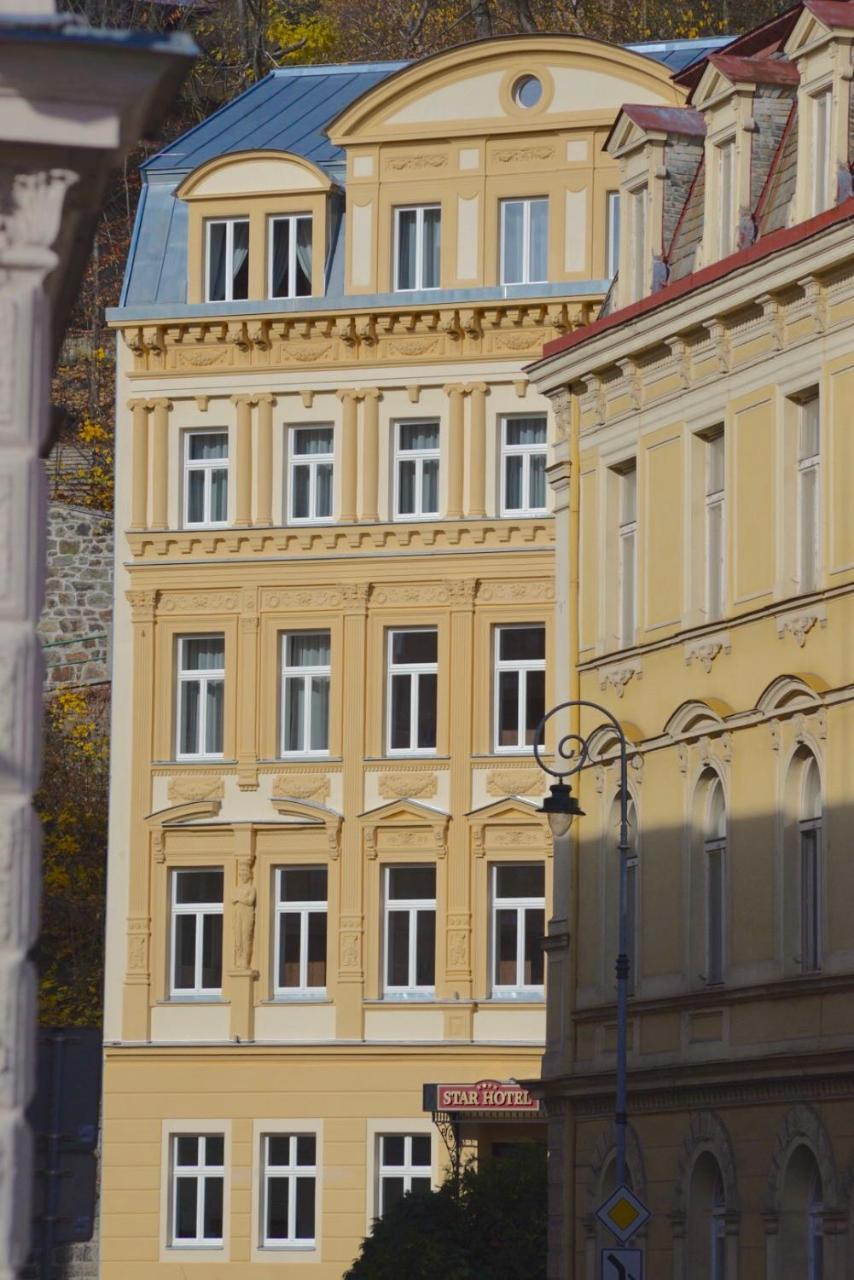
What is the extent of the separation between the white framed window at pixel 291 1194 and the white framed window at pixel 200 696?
20.1 ft

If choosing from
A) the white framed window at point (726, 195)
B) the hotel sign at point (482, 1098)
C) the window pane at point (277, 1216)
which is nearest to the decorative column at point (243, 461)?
the hotel sign at point (482, 1098)

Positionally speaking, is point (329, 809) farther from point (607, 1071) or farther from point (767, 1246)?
point (767, 1246)

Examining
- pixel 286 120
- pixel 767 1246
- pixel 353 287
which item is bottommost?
pixel 767 1246

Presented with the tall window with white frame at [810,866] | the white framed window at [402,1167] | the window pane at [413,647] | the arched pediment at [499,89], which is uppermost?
the arched pediment at [499,89]

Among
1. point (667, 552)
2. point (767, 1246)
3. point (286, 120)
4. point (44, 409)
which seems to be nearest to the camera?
point (44, 409)

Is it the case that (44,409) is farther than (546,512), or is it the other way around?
(546,512)

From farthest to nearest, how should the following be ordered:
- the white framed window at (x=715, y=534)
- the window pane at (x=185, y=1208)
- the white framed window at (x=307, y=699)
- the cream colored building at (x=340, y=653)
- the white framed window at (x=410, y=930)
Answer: the white framed window at (x=307, y=699) → the window pane at (x=185, y=1208) → the white framed window at (x=410, y=930) → the cream colored building at (x=340, y=653) → the white framed window at (x=715, y=534)

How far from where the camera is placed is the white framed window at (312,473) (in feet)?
173

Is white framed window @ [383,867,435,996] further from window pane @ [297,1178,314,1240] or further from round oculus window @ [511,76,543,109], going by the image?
round oculus window @ [511,76,543,109]

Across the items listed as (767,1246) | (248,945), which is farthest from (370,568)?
(767,1246)

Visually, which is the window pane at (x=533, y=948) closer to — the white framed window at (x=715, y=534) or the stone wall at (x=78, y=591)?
the white framed window at (x=715, y=534)

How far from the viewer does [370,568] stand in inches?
2037

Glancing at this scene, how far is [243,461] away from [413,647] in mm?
4071

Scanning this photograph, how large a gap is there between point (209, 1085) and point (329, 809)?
452 centimetres
